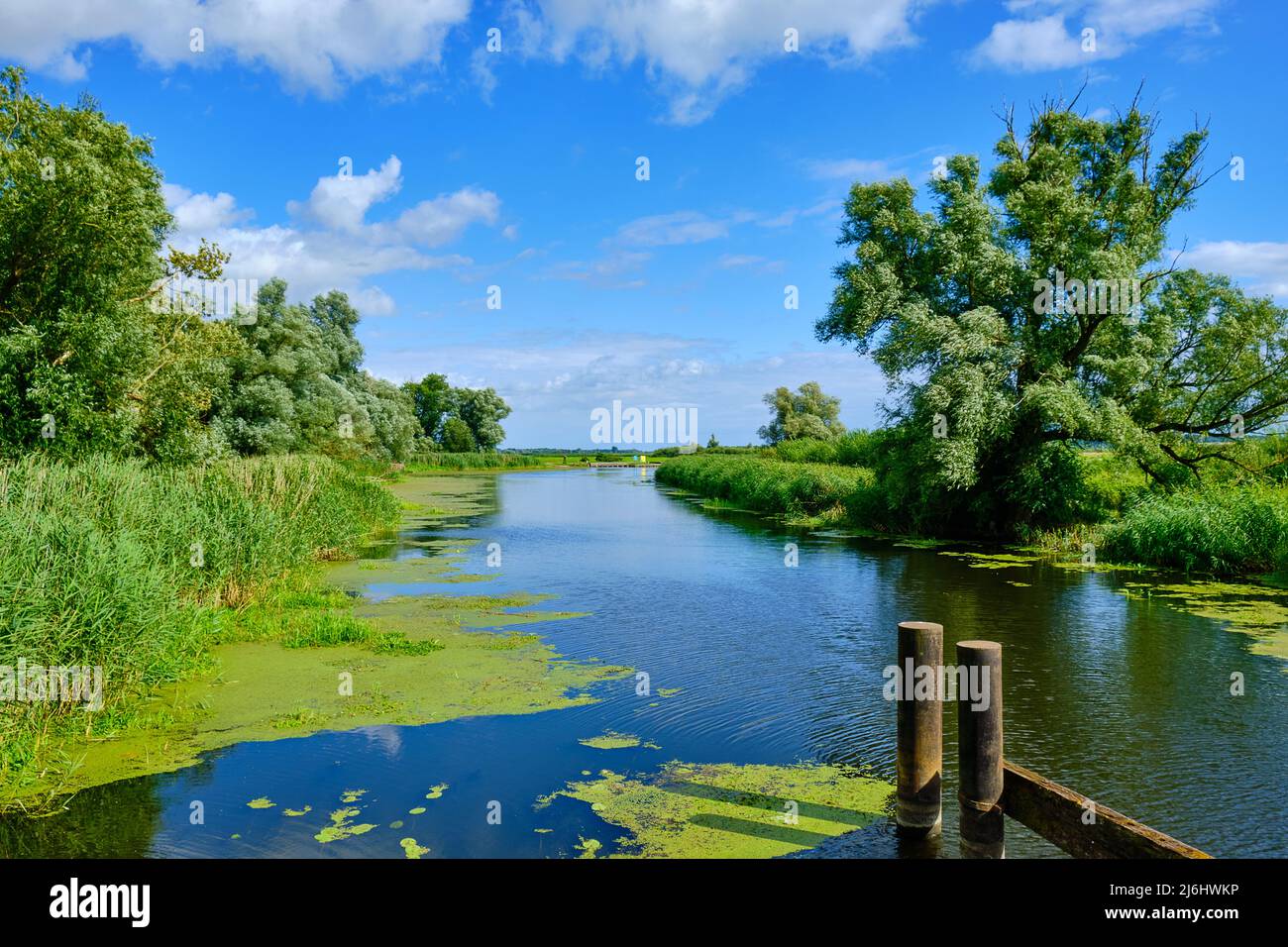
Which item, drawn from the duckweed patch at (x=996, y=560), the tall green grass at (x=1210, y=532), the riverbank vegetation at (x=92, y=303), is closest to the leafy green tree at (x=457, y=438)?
the riverbank vegetation at (x=92, y=303)

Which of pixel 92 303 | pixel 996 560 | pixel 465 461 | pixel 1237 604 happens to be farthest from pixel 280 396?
pixel 465 461

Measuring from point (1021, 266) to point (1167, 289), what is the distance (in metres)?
4.34

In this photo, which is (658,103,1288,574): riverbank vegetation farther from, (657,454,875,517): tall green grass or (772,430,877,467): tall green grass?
(772,430,877,467): tall green grass

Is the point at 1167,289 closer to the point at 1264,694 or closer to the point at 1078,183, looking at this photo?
the point at 1078,183

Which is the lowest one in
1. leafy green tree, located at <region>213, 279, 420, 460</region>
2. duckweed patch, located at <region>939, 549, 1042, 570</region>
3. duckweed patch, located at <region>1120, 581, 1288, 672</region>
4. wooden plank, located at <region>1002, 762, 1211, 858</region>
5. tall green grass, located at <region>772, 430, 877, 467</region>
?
duckweed patch, located at <region>1120, 581, 1288, 672</region>

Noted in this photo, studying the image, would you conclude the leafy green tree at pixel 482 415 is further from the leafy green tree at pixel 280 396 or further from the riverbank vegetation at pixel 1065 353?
the riverbank vegetation at pixel 1065 353

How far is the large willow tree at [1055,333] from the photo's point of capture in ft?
77.3

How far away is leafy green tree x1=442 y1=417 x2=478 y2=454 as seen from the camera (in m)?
105

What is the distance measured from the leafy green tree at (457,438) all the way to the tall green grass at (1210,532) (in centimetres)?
8987

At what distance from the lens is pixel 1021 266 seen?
2523cm

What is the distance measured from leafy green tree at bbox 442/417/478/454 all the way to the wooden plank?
334ft

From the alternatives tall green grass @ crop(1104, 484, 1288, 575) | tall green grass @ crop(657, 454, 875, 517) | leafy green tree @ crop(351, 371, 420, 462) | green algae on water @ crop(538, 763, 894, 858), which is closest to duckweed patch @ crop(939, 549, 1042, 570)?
tall green grass @ crop(1104, 484, 1288, 575)

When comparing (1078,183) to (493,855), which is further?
(1078,183)

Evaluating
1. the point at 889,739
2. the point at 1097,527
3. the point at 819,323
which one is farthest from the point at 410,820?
the point at 819,323
